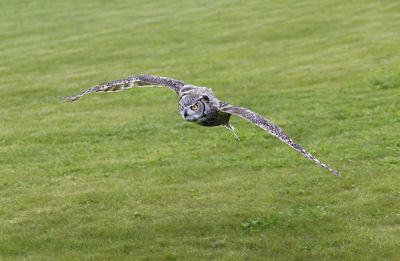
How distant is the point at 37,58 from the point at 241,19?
567 inches

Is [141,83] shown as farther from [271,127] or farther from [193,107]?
[271,127]

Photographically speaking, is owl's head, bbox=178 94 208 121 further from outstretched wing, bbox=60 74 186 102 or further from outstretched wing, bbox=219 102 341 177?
outstretched wing, bbox=60 74 186 102

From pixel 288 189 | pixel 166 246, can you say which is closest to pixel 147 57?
pixel 288 189

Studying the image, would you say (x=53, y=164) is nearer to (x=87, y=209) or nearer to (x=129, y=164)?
(x=129, y=164)

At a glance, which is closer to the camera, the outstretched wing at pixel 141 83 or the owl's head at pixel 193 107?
the owl's head at pixel 193 107

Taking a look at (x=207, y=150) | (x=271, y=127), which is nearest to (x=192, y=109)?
(x=271, y=127)

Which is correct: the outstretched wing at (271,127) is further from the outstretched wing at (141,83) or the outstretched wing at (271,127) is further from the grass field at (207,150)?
the grass field at (207,150)

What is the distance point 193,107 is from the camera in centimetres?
951

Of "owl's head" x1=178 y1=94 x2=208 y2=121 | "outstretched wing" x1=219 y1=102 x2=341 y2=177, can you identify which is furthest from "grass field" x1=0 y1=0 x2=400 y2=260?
"outstretched wing" x1=219 y1=102 x2=341 y2=177

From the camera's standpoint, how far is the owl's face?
9.51 m

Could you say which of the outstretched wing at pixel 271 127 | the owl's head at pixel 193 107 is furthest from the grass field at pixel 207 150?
the outstretched wing at pixel 271 127

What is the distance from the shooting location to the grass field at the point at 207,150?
11.0 m

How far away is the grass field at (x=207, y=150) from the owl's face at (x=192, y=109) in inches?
108

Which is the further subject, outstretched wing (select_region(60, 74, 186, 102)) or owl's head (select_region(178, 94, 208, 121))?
outstretched wing (select_region(60, 74, 186, 102))
